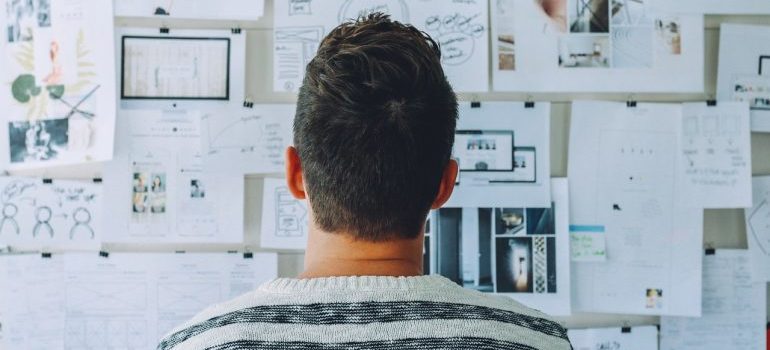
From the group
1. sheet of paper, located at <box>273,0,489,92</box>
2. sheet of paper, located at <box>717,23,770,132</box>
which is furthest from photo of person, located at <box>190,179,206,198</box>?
sheet of paper, located at <box>717,23,770,132</box>

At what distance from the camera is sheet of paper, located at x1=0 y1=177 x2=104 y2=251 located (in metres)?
1.32

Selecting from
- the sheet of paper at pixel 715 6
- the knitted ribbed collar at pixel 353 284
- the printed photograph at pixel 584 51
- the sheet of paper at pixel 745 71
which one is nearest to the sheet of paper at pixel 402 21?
the printed photograph at pixel 584 51

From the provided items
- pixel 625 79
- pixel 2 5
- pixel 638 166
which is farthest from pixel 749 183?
pixel 2 5

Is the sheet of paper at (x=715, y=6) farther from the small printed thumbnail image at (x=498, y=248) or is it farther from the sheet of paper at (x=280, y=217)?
the sheet of paper at (x=280, y=217)

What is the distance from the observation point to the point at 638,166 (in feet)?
4.50

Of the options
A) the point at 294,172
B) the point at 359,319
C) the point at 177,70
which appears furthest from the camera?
the point at 177,70

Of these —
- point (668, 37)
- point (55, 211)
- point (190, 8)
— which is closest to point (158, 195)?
point (55, 211)

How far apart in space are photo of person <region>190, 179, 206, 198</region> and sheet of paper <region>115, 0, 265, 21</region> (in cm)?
32

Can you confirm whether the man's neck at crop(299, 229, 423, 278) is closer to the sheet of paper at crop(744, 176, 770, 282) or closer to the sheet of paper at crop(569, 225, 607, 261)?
the sheet of paper at crop(569, 225, 607, 261)

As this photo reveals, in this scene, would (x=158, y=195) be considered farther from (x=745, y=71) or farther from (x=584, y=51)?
(x=745, y=71)

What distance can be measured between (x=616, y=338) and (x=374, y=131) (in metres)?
0.94

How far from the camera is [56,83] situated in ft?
4.33

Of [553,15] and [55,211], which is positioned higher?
[553,15]

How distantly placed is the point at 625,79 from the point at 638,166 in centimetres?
18
